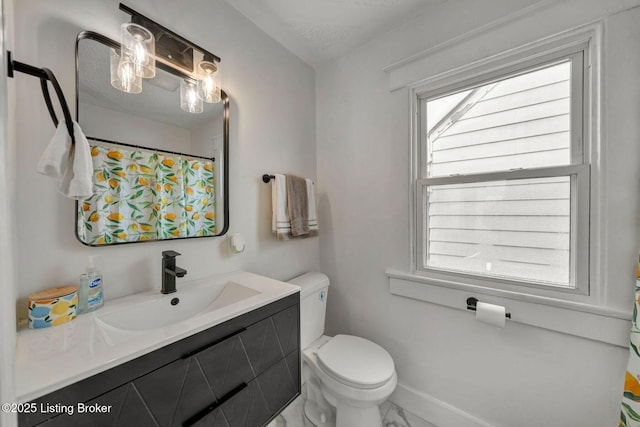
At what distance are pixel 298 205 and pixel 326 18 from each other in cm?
110

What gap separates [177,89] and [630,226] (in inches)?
76.4

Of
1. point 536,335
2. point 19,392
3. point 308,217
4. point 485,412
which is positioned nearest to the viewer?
point 19,392

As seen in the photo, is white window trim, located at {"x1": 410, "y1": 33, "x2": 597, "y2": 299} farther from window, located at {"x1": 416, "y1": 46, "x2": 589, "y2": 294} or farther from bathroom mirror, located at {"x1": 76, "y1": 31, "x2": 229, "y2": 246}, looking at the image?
bathroom mirror, located at {"x1": 76, "y1": 31, "x2": 229, "y2": 246}

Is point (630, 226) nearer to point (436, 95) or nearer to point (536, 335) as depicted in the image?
point (536, 335)

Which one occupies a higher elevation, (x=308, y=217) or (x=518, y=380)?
(x=308, y=217)

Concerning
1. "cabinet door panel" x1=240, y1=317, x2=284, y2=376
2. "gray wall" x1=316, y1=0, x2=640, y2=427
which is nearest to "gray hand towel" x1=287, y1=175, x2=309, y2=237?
"gray wall" x1=316, y1=0, x2=640, y2=427

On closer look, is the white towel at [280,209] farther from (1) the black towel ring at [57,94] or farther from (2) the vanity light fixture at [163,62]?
(1) the black towel ring at [57,94]

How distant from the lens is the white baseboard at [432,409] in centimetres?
124

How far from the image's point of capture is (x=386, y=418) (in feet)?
4.49

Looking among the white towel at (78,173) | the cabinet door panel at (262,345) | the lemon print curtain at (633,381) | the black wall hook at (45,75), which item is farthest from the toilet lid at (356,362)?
the black wall hook at (45,75)

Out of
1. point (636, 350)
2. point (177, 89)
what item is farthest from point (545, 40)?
point (177, 89)

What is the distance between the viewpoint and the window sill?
0.92 m

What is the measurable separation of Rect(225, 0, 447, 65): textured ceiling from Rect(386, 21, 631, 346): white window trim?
1.49 feet

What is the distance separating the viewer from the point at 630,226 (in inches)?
35.2
